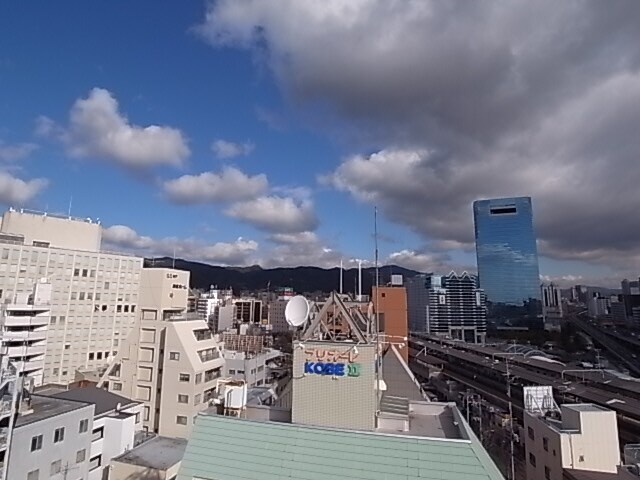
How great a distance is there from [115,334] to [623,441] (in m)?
41.6

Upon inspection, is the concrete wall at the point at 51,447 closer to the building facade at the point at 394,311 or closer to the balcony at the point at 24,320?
the balcony at the point at 24,320

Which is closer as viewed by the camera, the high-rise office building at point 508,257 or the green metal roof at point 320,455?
the green metal roof at point 320,455

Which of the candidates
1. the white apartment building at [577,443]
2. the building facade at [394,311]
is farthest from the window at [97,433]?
the building facade at [394,311]

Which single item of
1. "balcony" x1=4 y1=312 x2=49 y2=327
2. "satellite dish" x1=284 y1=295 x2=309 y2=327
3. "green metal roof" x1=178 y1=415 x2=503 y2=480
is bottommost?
"green metal roof" x1=178 y1=415 x2=503 y2=480

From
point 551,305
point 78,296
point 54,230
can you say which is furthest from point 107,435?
point 551,305

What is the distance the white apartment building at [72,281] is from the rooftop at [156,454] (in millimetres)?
22252

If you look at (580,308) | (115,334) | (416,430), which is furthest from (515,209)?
(416,430)

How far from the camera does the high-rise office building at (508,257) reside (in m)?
123

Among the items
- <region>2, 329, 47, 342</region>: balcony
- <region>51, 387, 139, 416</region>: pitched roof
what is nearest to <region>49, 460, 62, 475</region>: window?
<region>51, 387, 139, 416</region>: pitched roof

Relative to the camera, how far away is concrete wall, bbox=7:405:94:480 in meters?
13.8

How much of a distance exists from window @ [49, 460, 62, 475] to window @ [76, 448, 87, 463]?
3.14 feet

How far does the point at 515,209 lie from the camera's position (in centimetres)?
12662

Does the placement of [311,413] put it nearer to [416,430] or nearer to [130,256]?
[416,430]

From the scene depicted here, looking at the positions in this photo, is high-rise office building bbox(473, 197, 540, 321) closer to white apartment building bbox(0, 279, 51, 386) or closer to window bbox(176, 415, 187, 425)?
window bbox(176, 415, 187, 425)
